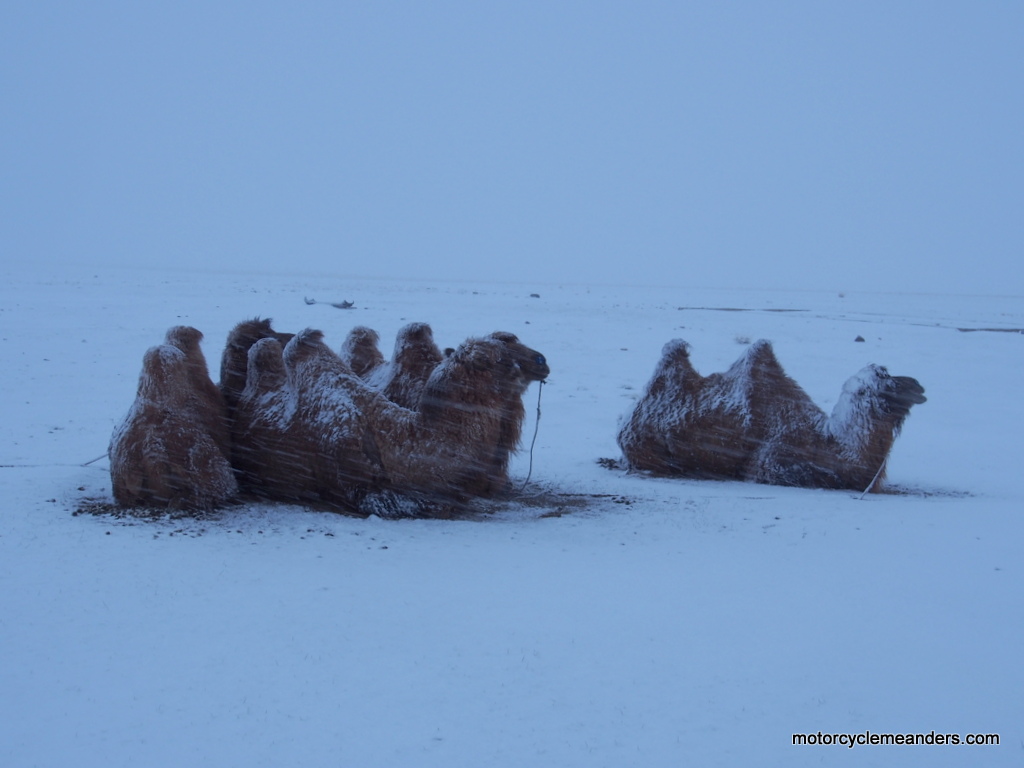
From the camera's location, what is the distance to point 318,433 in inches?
254

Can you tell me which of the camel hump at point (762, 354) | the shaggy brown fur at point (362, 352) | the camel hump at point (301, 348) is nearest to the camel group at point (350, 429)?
the camel hump at point (301, 348)

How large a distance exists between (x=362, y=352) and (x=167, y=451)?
3.17 meters

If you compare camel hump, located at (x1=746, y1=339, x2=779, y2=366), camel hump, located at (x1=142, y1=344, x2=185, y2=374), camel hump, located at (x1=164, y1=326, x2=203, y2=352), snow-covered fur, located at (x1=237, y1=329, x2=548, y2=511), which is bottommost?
snow-covered fur, located at (x1=237, y1=329, x2=548, y2=511)

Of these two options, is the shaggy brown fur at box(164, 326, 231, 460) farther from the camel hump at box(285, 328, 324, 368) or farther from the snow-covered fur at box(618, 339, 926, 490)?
the snow-covered fur at box(618, 339, 926, 490)

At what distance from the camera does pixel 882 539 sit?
5.50 metres

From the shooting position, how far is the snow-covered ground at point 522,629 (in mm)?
2926

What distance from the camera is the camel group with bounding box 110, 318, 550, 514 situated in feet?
20.1

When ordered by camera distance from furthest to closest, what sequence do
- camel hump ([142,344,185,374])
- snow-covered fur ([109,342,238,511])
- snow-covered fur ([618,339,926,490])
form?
snow-covered fur ([618,339,926,490]), camel hump ([142,344,185,374]), snow-covered fur ([109,342,238,511])

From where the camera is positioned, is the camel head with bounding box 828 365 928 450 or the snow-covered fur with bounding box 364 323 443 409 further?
the camel head with bounding box 828 365 928 450

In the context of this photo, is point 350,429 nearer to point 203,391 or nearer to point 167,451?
point 167,451

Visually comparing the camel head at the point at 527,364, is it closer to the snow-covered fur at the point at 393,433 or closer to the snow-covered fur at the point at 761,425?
the snow-covered fur at the point at 393,433

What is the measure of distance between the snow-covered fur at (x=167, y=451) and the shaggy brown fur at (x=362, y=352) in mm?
2403

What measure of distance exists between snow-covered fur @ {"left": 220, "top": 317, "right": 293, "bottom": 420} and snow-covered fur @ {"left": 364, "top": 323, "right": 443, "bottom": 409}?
1.17 metres

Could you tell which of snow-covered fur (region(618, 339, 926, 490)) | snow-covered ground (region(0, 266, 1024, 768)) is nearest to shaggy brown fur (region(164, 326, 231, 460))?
snow-covered ground (region(0, 266, 1024, 768))
